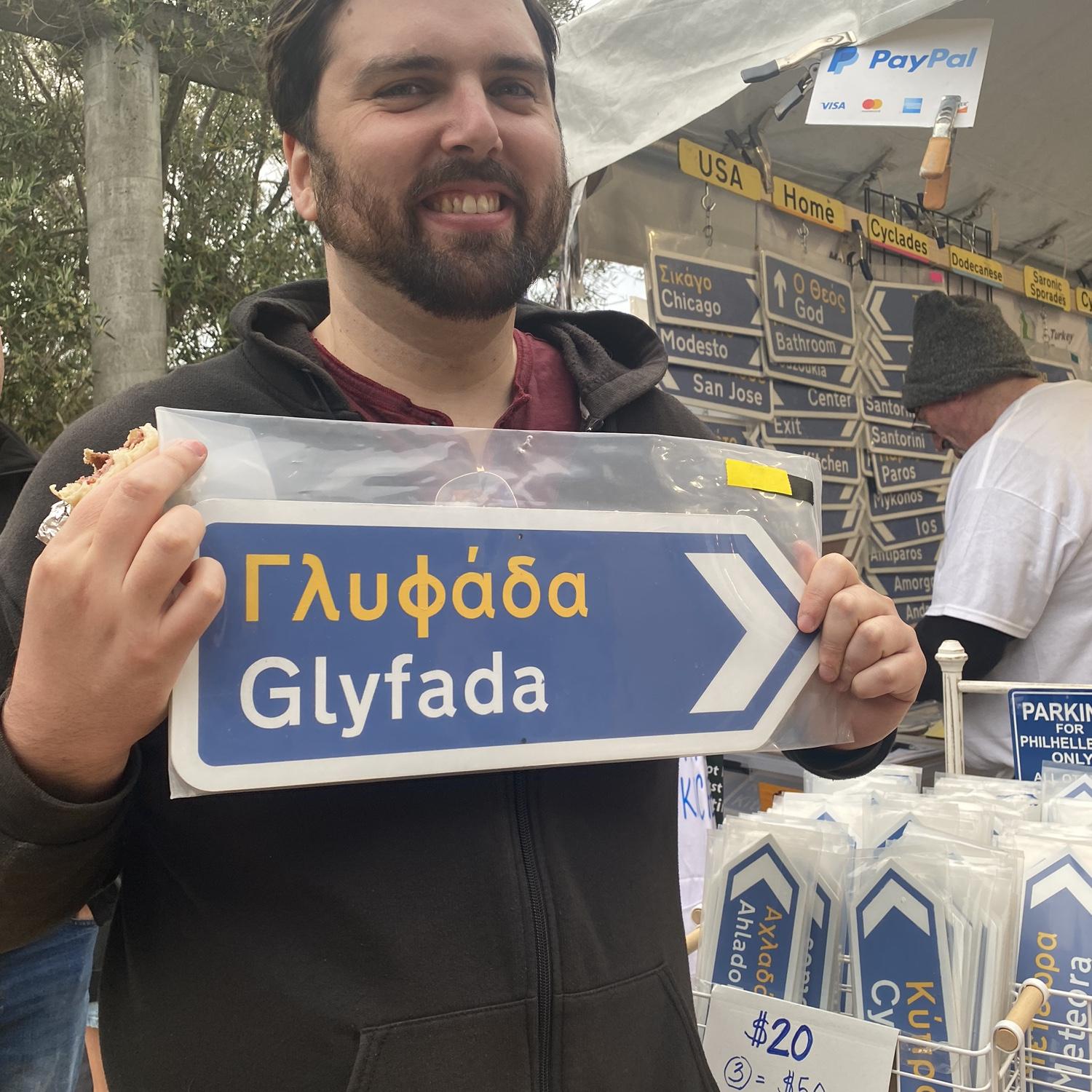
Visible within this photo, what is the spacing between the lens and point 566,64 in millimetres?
2107

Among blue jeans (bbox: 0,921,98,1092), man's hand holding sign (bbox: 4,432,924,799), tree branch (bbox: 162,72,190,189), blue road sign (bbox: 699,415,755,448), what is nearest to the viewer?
man's hand holding sign (bbox: 4,432,924,799)

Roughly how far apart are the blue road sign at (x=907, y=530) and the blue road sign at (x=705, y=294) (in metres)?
0.85

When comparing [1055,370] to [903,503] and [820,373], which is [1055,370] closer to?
[903,503]

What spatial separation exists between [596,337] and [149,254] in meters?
3.35

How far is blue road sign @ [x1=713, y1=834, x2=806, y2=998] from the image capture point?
994 mm

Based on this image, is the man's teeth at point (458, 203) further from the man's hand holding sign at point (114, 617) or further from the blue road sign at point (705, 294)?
the blue road sign at point (705, 294)

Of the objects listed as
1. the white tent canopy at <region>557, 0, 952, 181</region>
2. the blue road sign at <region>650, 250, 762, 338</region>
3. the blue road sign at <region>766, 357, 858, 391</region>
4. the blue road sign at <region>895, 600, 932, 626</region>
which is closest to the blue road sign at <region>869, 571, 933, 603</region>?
the blue road sign at <region>895, 600, 932, 626</region>

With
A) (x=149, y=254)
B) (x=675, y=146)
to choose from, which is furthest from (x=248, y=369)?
(x=149, y=254)

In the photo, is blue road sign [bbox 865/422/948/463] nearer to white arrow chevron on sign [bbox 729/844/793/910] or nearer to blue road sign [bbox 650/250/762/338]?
blue road sign [bbox 650/250/762/338]

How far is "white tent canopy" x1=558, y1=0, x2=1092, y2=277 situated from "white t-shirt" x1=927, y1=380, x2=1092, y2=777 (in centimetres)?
91

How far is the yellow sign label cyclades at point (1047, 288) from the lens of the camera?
11.2ft

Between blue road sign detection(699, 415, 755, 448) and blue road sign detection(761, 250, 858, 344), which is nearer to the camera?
blue road sign detection(699, 415, 755, 448)

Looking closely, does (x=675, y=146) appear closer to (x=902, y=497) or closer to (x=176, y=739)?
(x=902, y=497)

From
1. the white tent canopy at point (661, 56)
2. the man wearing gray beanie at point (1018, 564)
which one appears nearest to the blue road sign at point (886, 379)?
the man wearing gray beanie at point (1018, 564)
